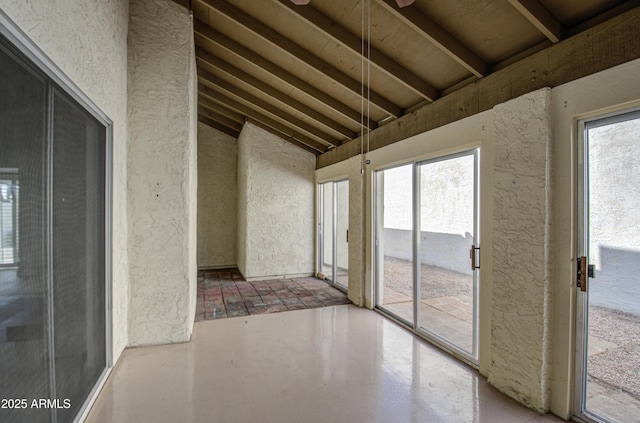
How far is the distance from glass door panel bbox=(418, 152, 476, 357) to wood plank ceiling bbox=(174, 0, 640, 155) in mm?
804

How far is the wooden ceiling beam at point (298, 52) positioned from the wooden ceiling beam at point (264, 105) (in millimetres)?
→ 1526

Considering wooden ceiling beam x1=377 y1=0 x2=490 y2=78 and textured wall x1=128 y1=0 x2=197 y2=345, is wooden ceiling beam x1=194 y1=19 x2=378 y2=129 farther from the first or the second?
wooden ceiling beam x1=377 y1=0 x2=490 y2=78

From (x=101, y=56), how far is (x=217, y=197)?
5.00 metres

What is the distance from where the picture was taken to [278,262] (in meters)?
5.96

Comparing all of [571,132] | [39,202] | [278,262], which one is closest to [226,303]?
[278,262]

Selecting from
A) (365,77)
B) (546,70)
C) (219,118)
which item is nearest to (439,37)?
(546,70)

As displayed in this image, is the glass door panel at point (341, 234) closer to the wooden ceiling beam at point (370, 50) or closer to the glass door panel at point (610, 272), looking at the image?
the wooden ceiling beam at point (370, 50)

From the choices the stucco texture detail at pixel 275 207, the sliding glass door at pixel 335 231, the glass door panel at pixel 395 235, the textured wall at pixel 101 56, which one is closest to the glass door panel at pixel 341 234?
the sliding glass door at pixel 335 231

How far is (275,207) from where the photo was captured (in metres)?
5.97

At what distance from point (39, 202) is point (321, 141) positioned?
14.4 ft

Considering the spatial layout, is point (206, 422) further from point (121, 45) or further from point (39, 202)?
point (121, 45)

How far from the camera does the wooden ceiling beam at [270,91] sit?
3963 mm

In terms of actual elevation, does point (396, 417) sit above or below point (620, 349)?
below

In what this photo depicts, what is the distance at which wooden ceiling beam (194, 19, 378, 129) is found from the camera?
343 centimetres
